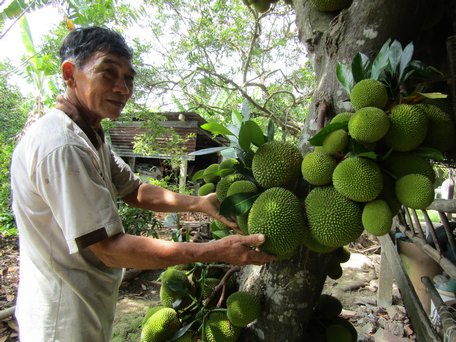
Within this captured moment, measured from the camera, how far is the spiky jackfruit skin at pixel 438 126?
797 millimetres

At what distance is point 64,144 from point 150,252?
355 millimetres

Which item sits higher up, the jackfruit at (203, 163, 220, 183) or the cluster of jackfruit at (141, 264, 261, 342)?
the jackfruit at (203, 163, 220, 183)

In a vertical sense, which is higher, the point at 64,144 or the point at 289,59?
the point at 289,59

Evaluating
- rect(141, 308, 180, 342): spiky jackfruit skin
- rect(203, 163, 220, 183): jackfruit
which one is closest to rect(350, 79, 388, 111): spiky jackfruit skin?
rect(203, 163, 220, 183): jackfruit

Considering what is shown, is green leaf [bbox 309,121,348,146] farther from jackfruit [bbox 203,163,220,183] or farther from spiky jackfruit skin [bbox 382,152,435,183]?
jackfruit [bbox 203,163,220,183]

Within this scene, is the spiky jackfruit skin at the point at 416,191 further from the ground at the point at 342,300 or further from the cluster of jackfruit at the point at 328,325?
the ground at the point at 342,300

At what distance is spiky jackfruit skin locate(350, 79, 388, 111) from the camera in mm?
765

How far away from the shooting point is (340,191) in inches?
30.6

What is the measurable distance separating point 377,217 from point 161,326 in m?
0.76

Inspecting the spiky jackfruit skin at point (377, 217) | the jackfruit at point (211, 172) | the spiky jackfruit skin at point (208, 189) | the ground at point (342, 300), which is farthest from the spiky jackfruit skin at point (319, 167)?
the ground at point (342, 300)

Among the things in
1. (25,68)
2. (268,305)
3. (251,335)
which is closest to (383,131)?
(268,305)

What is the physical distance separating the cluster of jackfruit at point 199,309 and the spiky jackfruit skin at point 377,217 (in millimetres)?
→ 414

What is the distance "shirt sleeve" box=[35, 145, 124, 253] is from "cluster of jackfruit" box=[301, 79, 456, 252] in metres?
0.53

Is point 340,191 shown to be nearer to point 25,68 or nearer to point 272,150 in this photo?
point 272,150
